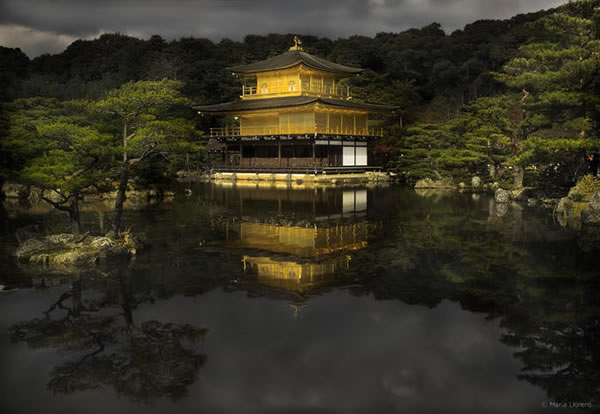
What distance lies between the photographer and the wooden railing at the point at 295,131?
44.1 m

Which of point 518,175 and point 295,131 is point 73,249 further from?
point 295,131

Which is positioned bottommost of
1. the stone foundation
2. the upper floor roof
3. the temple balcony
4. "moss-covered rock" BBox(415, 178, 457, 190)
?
"moss-covered rock" BBox(415, 178, 457, 190)

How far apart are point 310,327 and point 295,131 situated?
37.5 metres

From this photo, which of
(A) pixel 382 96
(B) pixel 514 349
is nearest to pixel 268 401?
(B) pixel 514 349

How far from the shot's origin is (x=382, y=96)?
51938mm

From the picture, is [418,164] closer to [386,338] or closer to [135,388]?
[386,338]

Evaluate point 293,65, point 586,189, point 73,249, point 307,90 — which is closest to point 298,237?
point 73,249

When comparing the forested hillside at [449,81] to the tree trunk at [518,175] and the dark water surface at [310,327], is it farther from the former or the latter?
the dark water surface at [310,327]

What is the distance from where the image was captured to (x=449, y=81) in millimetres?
74438

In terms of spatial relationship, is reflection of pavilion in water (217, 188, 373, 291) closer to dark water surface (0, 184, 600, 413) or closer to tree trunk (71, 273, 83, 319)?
dark water surface (0, 184, 600, 413)

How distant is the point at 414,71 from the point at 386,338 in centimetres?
7477

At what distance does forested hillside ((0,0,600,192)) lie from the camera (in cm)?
2512

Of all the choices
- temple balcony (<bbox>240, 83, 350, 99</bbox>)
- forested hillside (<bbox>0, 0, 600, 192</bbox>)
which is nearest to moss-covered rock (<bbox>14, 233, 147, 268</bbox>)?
forested hillside (<bbox>0, 0, 600, 192</bbox>)

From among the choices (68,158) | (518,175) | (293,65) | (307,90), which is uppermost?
(293,65)
